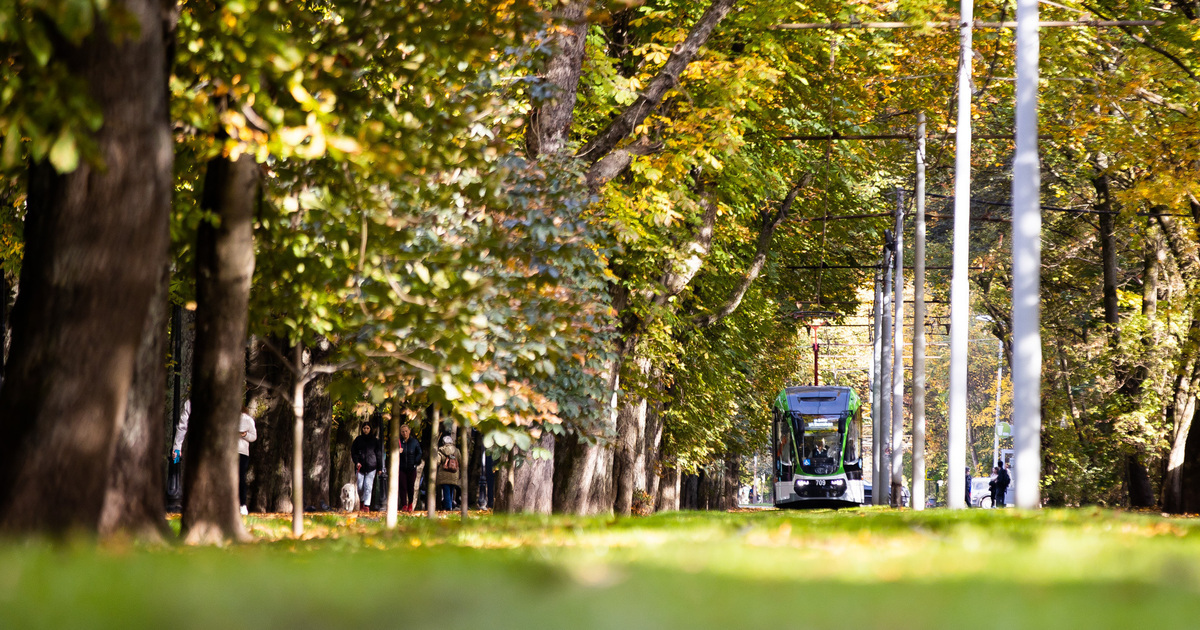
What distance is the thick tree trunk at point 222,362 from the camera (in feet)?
32.1

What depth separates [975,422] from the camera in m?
93.9

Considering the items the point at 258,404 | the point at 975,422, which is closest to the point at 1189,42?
the point at 258,404

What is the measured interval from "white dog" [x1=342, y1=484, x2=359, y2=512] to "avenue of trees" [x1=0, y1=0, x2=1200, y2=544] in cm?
161

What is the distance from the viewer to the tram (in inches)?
1769

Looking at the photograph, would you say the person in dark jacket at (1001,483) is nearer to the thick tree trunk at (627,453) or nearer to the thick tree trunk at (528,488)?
the thick tree trunk at (627,453)

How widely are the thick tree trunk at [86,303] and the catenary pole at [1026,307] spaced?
38.2 feet

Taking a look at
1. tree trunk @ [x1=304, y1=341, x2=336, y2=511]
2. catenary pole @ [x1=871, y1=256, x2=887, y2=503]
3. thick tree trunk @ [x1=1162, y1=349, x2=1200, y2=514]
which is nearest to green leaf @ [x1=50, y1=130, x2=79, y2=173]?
tree trunk @ [x1=304, y1=341, x2=336, y2=511]

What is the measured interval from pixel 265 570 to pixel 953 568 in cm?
234

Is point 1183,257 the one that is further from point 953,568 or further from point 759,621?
point 759,621

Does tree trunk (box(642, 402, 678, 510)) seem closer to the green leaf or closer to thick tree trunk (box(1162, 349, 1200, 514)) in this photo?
thick tree trunk (box(1162, 349, 1200, 514))

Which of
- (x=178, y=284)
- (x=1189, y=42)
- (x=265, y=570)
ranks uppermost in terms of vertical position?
(x=1189, y=42)

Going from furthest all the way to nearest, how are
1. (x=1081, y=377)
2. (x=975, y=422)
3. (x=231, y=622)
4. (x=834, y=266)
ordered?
(x=975, y=422) → (x=834, y=266) → (x=1081, y=377) → (x=231, y=622)

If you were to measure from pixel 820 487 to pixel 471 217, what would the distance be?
33903 millimetres

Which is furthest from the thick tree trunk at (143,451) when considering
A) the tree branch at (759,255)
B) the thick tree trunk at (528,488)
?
the tree branch at (759,255)
